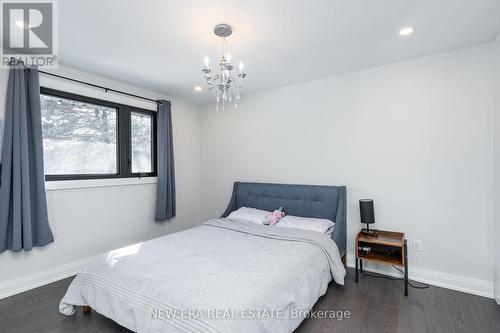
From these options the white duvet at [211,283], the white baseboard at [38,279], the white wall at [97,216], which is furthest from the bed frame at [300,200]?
the white baseboard at [38,279]

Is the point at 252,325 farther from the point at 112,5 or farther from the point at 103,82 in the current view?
the point at 103,82

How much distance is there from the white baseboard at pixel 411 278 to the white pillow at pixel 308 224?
2.40 ft

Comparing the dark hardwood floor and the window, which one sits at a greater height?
the window

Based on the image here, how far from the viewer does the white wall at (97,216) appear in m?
2.64

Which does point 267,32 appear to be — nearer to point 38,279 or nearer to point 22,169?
point 22,169

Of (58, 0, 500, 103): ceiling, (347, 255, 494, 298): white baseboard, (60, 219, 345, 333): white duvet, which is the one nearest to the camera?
(60, 219, 345, 333): white duvet

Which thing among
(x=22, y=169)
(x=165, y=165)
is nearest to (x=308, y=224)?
(x=165, y=165)

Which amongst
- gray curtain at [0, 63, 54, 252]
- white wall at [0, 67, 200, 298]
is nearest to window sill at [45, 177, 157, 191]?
white wall at [0, 67, 200, 298]

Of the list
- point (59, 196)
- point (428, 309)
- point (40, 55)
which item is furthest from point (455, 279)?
point (40, 55)

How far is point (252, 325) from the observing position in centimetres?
141

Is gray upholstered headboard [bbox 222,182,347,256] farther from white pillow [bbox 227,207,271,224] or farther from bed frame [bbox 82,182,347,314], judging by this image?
white pillow [bbox 227,207,271,224]

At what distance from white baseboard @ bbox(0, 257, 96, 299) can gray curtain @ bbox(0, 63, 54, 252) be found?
0.37m

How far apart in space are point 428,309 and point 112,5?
11.9 ft

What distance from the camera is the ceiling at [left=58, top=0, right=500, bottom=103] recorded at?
1866mm
